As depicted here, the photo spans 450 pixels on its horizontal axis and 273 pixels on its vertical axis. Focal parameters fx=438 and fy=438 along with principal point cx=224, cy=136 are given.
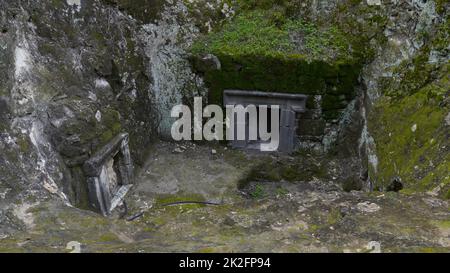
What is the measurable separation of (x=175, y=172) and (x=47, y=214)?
10.9 feet

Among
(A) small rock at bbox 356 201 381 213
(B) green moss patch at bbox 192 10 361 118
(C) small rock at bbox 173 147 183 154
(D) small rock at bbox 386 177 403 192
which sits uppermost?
(B) green moss patch at bbox 192 10 361 118

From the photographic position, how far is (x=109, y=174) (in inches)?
233

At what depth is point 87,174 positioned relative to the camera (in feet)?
16.9

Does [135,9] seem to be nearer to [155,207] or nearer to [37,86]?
[37,86]

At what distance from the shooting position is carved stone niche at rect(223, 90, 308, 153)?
6.88 meters

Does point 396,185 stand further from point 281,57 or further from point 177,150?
point 177,150

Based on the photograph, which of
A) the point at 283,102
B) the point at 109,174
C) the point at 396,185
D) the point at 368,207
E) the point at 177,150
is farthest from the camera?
the point at 177,150

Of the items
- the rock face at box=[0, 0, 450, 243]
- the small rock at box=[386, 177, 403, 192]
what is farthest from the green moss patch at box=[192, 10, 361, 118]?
the small rock at box=[386, 177, 403, 192]

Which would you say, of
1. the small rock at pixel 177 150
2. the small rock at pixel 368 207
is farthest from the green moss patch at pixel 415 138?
the small rock at pixel 177 150

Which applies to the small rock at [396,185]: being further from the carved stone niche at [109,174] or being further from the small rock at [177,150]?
the small rock at [177,150]

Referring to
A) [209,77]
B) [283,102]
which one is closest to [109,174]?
[209,77]

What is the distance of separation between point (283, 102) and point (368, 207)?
398cm

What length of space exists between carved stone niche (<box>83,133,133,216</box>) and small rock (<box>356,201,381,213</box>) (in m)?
3.21

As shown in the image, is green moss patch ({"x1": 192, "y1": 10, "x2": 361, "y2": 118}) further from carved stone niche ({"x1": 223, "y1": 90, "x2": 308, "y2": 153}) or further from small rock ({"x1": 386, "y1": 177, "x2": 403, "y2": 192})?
small rock ({"x1": 386, "y1": 177, "x2": 403, "y2": 192})
